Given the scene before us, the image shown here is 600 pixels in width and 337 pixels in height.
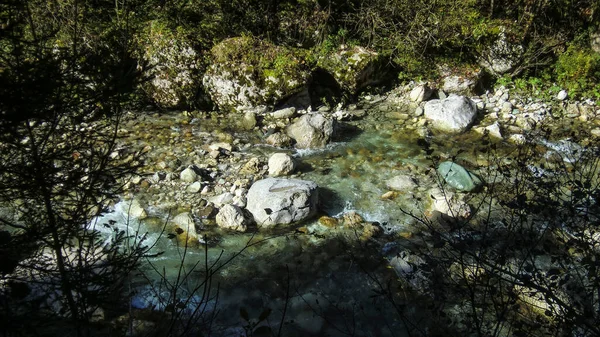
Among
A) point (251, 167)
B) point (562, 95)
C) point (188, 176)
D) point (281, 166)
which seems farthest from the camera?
point (562, 95)

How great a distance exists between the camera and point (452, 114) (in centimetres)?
693

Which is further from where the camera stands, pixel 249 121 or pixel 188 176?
pixel 249 121

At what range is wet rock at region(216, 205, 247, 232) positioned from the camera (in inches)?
187

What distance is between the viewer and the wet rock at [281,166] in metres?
5.73

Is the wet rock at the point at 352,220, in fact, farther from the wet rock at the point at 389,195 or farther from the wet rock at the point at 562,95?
the wet rock at the point at 562,95

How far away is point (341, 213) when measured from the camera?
5086 mm

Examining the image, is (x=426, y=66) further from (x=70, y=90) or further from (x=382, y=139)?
(x=70, y=90)

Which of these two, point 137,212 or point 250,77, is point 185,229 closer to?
point 137,212

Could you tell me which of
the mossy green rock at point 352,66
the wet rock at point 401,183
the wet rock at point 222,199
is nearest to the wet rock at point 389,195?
the wet rock at point 401,183

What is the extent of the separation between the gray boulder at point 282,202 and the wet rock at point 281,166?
0.64m

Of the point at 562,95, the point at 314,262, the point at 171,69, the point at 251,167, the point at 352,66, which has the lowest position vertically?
the point at 314,262

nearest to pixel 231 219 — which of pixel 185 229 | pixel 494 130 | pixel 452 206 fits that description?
pixel 185 229

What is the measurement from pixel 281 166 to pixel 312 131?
40.7 inches

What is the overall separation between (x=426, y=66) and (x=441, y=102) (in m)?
1.58
